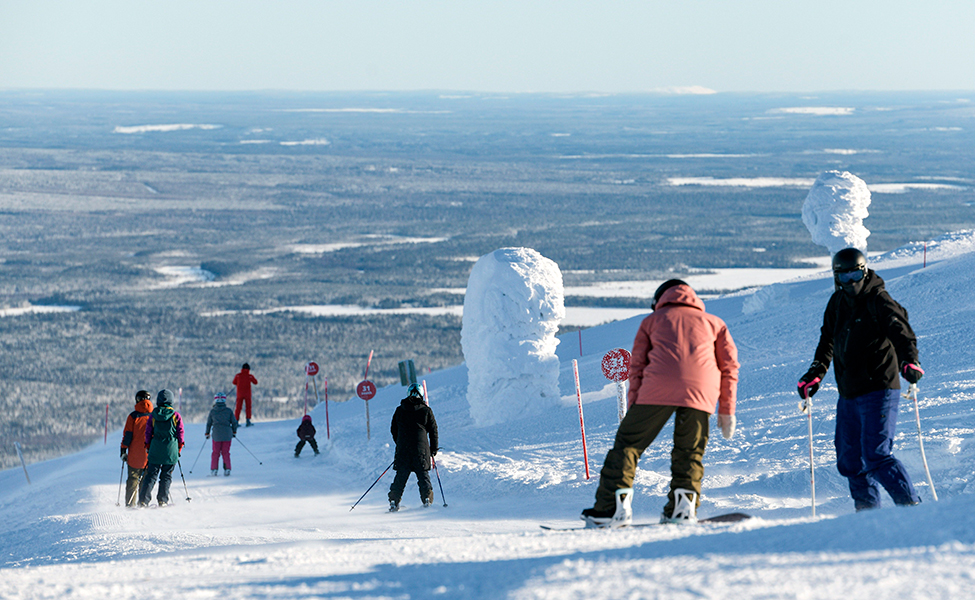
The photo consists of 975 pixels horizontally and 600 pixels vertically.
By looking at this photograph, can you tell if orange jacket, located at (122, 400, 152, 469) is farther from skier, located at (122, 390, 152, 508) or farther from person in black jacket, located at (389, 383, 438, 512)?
person in black jacket, located at (389, 383, 438, 512)

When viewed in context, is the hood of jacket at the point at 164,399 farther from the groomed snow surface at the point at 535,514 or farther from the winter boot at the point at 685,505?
the winter boot at the point at 685,505

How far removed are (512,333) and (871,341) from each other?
762 cm

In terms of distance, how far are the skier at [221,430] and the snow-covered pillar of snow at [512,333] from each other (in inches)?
106

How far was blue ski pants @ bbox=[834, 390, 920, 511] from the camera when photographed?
216 inches

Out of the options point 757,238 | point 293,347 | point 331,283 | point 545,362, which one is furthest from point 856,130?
point 545,362

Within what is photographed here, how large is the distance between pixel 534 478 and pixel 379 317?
28.4 meters

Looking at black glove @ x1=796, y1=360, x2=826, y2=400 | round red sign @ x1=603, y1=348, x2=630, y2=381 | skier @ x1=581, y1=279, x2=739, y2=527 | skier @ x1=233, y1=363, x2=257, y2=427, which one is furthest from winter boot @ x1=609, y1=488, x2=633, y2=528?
skier @ x1=233, y1=363, x2=257, y2=427

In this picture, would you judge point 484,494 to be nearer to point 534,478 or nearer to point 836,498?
point 534,478

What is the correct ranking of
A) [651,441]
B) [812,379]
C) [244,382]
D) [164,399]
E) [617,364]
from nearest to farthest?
[651,441] < [812,379] < [164,399] < [617,364] < [244,382]

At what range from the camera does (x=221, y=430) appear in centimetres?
1198

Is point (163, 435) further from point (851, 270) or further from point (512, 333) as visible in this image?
point (851, 270)

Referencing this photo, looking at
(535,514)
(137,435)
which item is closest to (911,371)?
(535,514)

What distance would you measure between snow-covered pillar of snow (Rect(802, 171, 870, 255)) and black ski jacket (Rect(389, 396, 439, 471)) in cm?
1130

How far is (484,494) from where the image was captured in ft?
31.5
